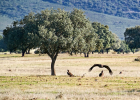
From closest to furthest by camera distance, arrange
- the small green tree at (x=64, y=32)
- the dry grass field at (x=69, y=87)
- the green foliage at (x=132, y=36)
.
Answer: the dry grass field at (x=69, y=87) → the small green tree at (x=64, y=32) → the green foliage at (x=132, y=36)

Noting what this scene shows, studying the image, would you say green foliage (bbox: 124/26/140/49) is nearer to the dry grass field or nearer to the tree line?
the tree line

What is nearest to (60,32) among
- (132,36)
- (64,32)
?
(64,32)

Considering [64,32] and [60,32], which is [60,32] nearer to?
[60,32]

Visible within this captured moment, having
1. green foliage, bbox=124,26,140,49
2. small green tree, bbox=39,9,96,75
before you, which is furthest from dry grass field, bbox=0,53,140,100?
green foliage, bbox=124,26,140,49

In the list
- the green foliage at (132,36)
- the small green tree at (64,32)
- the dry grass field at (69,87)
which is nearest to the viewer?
the dry grass field at (69,87)

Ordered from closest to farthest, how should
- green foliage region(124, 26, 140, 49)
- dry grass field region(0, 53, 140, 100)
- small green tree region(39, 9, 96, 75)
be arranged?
dry grass field region(0, 53, 140, 100)
small green tree region(39, 9, 96, 75)
green foliage region(124, 26, 140, 49)

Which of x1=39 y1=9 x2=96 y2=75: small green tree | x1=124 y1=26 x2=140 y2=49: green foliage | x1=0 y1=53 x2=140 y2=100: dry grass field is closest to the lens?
x1=0 y1=53 x2=140 y2=100: dry grass field

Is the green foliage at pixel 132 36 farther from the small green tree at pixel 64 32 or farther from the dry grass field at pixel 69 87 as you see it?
the dry grass field at pixel 69 87

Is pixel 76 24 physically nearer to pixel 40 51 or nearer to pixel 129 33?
pixel 40 51

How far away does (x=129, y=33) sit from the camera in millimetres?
145375

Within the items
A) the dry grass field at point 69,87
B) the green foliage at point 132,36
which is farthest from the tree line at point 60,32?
the green foliage at point 132,36

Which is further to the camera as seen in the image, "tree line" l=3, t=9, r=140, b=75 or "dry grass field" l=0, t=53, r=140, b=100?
"tree line" l=3, t=9, r=140, b=75

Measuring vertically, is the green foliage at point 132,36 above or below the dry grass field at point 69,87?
above

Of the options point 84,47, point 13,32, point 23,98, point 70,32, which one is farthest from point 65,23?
point 13,32
